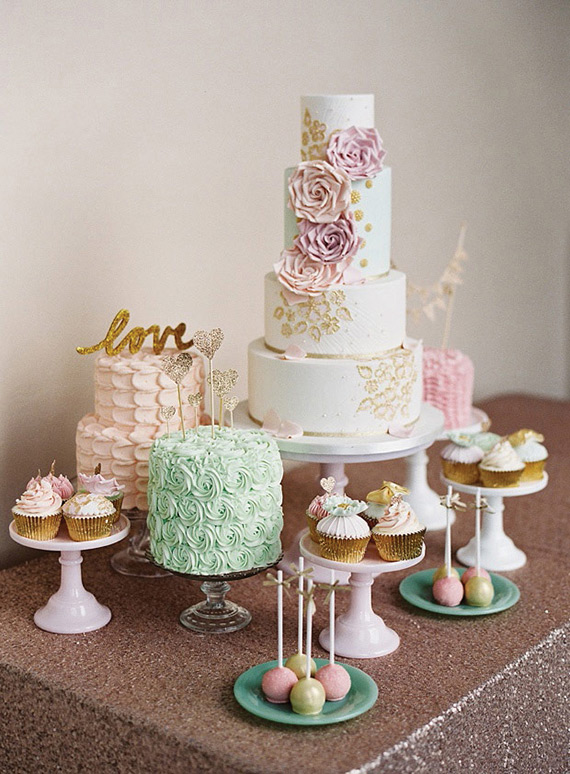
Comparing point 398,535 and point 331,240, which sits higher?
point 331,240

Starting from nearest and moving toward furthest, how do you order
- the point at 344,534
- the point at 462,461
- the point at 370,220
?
the point at 344,534 → the point at 370,220 → the point at 462,461

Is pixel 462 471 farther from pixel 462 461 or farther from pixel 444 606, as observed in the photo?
pixel 444 606

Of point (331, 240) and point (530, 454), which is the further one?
point (530, 454)

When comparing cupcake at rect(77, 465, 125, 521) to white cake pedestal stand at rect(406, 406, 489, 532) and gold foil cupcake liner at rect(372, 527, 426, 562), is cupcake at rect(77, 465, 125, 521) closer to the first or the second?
gold foil cupcake liner at rect(372, 527, 426, 562)

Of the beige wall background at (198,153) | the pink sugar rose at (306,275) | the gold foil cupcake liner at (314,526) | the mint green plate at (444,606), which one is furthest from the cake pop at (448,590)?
the beige wall background at (198,153)

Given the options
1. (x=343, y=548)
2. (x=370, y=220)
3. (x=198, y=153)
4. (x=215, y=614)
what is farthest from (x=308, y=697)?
(x=198, y=153)

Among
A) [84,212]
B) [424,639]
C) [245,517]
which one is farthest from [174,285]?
[424,639]

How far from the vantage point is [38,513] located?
1376 mm

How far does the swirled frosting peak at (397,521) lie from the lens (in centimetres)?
132

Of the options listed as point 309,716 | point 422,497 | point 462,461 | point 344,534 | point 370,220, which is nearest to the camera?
point 309,716

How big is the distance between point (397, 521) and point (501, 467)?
0.33 meters

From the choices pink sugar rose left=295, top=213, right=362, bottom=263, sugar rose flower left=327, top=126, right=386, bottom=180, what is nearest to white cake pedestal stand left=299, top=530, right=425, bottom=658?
pink sugar rose left=295, top=213, right=362, bottom=263

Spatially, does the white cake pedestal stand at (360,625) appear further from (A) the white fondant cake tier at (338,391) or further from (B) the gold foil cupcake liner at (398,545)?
(A) the white fondant cake tier at (338,391)

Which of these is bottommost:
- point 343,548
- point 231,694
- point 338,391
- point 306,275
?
point 231,694
